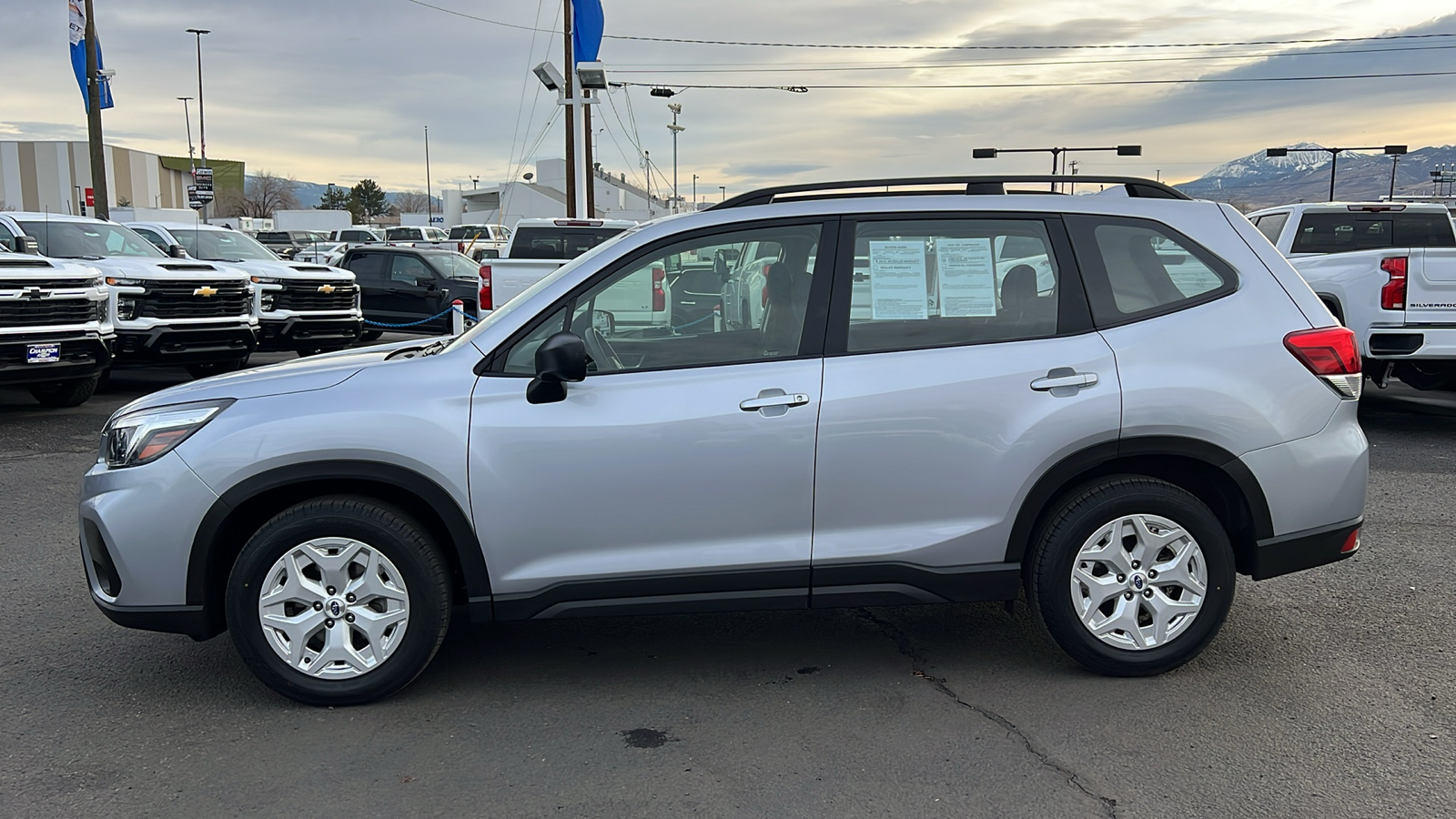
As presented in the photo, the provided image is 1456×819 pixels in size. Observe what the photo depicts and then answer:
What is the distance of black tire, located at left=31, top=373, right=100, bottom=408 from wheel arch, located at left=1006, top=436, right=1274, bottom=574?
34.3 feet

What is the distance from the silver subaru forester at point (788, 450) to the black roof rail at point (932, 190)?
4.9 inches

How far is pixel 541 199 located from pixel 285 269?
271 ft

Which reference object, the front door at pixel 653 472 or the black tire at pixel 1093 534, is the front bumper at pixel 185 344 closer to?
the front door at pixel 653 472

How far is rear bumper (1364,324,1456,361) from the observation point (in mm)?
9031

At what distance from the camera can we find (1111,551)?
13.3 feet

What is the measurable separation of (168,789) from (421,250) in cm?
1673

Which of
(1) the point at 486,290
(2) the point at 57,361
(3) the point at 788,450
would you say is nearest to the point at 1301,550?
(3) the point at 788,450

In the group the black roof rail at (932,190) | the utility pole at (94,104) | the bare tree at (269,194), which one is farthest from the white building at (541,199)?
the black roof rail at (932,190)

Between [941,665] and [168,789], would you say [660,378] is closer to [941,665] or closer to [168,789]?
[941,665]

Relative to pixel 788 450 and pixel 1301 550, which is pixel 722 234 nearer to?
pixel 788 450

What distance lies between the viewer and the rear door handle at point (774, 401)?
3.86 m

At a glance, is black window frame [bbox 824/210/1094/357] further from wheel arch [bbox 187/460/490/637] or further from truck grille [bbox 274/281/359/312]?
truck grille [bbox 274/281/359/312]

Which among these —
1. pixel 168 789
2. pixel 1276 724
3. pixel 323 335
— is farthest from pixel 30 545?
pixel 323 335

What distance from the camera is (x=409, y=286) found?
1881 cm
